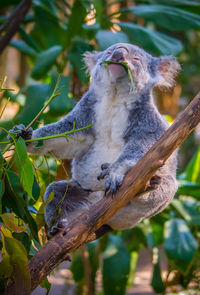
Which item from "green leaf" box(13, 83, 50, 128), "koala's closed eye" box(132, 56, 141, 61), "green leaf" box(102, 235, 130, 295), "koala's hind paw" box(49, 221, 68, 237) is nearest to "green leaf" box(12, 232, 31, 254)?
"koala's hind paw" box(49, 221, 68, 237)

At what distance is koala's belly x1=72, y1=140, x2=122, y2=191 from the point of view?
89.4 inches

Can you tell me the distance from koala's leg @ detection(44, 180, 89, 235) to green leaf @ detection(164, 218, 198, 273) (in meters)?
1.33

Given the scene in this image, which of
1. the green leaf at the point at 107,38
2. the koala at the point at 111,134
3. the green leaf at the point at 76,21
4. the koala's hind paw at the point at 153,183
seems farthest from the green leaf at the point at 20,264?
the green leaf at the point at 76,21

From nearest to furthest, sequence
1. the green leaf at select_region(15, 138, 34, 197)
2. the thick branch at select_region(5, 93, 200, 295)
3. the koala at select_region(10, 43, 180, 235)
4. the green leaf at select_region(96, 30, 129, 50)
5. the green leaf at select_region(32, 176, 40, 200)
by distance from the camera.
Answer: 1. the green leaf at select_region(15, 138, 34, 197)
2. the thick branch at select_region(5, 93, 200, 295)
3. the green leaf at select_region(32, 176, 40, 200)
4. the koala at select_region(10, 43, 180, 235)
5. the green leaf at select_region(96, 30, 129, 50)

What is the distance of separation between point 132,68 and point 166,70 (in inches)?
16.1

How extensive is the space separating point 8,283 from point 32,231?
0.23 m

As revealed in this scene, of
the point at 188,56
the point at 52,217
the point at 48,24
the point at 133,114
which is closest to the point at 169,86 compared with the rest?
the point at 133,114

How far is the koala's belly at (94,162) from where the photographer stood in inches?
89.4

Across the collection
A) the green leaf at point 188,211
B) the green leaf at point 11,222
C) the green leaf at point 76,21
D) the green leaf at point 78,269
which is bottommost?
the green leaf at point 78,269

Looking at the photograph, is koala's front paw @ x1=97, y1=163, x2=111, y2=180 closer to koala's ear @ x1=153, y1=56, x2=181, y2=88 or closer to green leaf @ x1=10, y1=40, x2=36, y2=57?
koala's ear @ x1=153, y1=56, x2=181, y2=88

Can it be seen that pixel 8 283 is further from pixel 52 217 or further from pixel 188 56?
pixel 188 56

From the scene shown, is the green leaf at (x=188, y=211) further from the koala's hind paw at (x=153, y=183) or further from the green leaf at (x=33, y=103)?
the koala's hind paw at (x=153, y=183)

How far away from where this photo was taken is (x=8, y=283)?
1.71m

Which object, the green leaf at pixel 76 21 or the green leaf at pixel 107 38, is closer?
the green leaf at pixel 107 38
